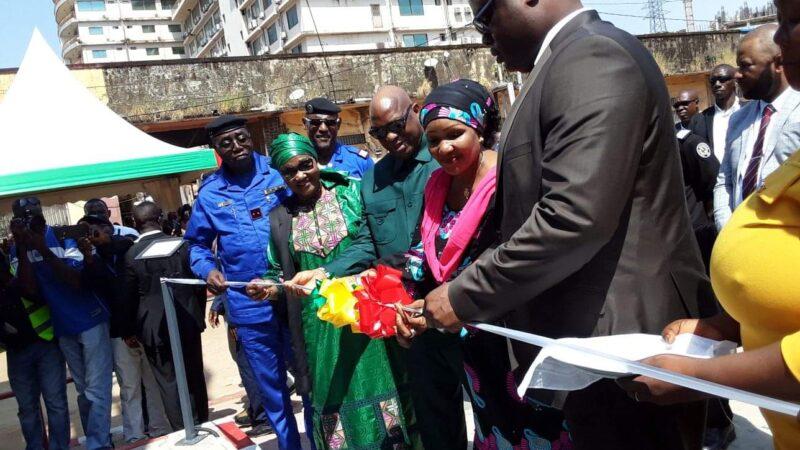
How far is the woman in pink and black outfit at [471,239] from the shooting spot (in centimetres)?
234

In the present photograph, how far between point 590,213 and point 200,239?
333 centimetres

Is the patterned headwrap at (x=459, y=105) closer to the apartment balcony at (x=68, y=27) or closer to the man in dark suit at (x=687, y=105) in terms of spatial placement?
the man in dark suit at (x=687, y=105)

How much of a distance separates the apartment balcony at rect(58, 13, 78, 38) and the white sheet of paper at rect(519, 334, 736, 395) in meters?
72.5

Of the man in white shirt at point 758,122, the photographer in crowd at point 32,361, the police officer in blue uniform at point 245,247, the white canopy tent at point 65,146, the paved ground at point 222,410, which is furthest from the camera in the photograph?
the white canopy tent at point 65,146

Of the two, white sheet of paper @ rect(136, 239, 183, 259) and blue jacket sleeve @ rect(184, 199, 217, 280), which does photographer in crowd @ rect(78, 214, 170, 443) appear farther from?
blue jacket sleeve @ rect(184, 199, 217, 280)

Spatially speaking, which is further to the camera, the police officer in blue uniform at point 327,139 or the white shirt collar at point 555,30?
the police officer in blue uniform at point 327,139

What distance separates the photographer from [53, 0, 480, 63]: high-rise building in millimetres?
39531

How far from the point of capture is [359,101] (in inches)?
714

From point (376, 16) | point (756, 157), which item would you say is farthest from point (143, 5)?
point (756, 157)

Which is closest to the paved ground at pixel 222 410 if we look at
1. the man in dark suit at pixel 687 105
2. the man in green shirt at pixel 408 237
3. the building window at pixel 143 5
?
the man in green shirt at pixel 408 237

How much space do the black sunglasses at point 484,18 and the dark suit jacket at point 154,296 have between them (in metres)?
3.55

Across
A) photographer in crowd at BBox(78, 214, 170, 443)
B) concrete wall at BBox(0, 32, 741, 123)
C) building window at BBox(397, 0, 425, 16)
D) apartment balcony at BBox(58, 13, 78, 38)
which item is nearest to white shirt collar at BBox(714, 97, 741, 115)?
photographer in crowd at BBox(78, 214, 170, 443)

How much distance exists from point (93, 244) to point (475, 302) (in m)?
4.22

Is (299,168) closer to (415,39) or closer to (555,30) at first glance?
(555,30)
